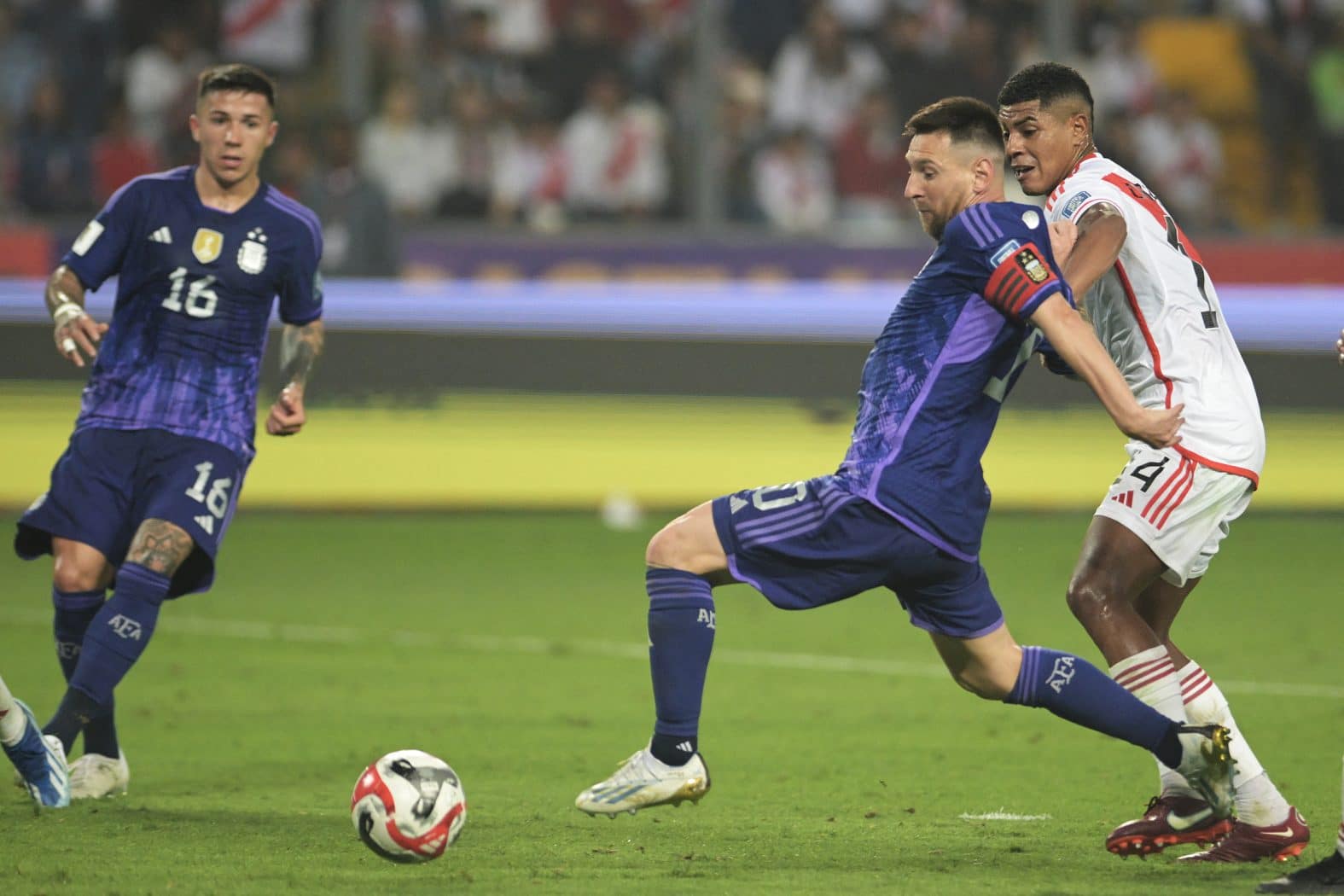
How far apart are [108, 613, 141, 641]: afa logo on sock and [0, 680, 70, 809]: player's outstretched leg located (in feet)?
1.13

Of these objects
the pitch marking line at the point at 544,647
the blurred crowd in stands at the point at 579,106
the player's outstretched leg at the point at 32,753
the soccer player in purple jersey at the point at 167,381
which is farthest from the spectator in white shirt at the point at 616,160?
the player's outstretched leg at the point at 32,753

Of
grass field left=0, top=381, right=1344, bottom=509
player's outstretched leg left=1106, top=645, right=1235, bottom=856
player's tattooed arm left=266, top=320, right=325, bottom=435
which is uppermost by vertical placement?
player's tattooed arm left=266, top=320, right=325, bottom=435

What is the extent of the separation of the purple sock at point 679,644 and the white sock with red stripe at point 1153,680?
43.4 inches

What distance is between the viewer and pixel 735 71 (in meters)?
14.5

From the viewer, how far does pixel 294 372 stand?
21.0ft

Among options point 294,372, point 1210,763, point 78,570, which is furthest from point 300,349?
point 1210,763

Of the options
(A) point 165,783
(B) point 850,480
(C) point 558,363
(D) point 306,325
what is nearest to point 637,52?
(C) point 558,363

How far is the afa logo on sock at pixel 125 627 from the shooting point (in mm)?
5758

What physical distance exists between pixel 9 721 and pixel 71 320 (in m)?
1.18

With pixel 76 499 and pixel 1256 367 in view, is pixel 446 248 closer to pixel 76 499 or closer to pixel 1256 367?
pixel 1256 367

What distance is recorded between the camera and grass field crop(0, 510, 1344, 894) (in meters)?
4.92

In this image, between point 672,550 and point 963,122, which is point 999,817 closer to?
point 672,550

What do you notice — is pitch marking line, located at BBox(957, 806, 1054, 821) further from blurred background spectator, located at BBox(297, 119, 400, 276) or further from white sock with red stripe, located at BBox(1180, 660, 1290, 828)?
blurred background spectator, located at BBox(297, 119, 400, 276)

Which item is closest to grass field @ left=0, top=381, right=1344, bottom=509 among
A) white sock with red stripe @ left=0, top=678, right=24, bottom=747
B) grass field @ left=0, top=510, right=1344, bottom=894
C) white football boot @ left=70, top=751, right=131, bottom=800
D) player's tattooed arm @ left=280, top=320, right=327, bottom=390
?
grass field @ left=0, top=510, right=1344, bottom=894
